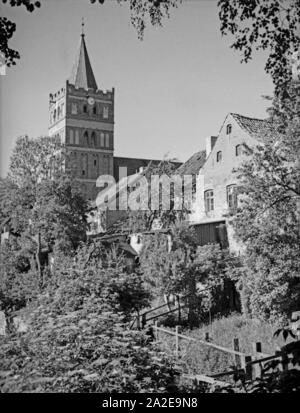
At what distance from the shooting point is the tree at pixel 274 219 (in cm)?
849

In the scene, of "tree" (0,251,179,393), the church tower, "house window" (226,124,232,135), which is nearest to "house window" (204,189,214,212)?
"house window" (226,124,232,135)

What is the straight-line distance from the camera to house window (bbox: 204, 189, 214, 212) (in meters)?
14.7

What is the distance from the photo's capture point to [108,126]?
86.3ft

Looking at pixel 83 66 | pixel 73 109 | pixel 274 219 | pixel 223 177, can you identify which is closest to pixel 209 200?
pixel 223 177

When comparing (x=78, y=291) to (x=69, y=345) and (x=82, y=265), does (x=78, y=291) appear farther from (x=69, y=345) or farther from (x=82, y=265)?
(x=69, y=345)

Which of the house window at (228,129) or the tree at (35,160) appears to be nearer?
the house window at (228,129)

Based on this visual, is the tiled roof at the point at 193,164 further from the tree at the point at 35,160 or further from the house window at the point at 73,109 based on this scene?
the house window at the point at 73,109

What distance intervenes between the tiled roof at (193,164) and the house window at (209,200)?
7.07 feet

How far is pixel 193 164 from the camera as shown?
714 inches

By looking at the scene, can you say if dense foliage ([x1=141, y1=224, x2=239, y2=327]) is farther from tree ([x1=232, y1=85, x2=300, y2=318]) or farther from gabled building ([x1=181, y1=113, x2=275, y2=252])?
tree ([x1=232, y1=85, x2=300, y2=318])

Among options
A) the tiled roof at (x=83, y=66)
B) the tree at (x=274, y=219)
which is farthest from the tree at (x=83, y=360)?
the tree at (x=274, y=219)

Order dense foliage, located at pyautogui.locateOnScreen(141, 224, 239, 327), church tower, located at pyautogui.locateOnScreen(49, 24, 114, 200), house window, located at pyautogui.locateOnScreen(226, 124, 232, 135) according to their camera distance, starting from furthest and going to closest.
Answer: church tower, located at pyautogui.locateOnScreen(49, 24, 114, 200)
house window, located at pyautogui.locateOnScreen(226, 124, 232, 135)
dense foliage, located at pyautogui.locateOnScreen(141, 224, 239, 327)

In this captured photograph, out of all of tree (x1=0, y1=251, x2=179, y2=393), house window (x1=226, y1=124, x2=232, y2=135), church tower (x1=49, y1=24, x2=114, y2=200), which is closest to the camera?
tree (x1=0, y1=251, x2=179, y2=393)

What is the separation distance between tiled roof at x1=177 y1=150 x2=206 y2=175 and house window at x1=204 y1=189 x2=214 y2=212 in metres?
2.16
